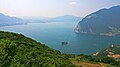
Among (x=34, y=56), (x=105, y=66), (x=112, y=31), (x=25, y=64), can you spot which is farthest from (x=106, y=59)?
(x=112, y=31)

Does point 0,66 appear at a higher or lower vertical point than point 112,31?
higher

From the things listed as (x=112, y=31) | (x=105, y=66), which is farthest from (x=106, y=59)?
(x=112, y=31)

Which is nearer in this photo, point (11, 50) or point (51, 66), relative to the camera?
point (51, 66)

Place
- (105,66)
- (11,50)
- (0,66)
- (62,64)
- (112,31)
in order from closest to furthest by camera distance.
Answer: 1. (0,66)
2. (62,64)
3. (11,50)
4. (105,66)
5. (112,31)

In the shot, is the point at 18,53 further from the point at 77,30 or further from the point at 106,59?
the point at 77,30

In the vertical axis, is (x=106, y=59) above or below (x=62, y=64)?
below

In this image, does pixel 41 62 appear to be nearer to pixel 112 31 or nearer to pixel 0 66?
pixel 0 66

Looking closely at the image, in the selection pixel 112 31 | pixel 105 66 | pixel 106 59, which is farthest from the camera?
pixel 112 31

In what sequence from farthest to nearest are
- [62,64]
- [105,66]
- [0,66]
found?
[105,66] < [62,64] < [0,66]

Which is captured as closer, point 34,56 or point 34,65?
point 34,65
